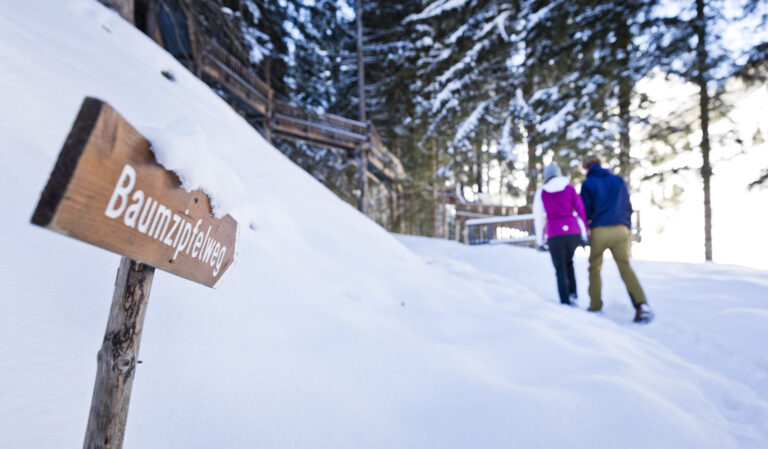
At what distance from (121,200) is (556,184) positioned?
4252mm

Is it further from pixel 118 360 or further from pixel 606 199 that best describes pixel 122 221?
pixel 606 199

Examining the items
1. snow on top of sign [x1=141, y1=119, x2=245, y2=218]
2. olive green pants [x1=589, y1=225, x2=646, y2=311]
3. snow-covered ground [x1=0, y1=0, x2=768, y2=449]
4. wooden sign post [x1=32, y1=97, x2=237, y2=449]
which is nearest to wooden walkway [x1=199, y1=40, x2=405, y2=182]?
snow-covered ground [x1=0, y1=0, x2=768, y2=449]

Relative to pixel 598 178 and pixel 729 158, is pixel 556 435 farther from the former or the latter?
pixel 729 158

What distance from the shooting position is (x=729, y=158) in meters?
7.76

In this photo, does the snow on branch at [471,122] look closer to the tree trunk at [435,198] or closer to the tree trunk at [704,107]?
the tree trunk at [435,198]

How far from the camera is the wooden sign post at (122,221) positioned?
58cm

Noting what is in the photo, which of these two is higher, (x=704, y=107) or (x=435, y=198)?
(x=704, y=107)

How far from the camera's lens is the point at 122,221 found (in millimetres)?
692

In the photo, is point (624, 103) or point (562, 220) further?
point (624, 103)

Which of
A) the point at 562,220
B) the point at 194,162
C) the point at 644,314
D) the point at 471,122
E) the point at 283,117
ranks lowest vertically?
the point at 644,314

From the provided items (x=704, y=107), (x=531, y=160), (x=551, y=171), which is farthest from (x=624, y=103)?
(x=551, y=171)

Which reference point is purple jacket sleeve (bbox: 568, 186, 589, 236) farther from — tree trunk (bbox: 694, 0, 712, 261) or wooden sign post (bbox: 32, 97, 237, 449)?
tree trunk (bbox: 694, 0, 712, 261)

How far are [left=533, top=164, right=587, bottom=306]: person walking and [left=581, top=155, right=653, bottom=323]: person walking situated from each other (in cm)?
15

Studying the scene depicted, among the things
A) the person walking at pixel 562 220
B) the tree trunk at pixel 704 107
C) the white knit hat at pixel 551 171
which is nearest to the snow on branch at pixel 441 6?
the tree trunk at pixel 704 107
